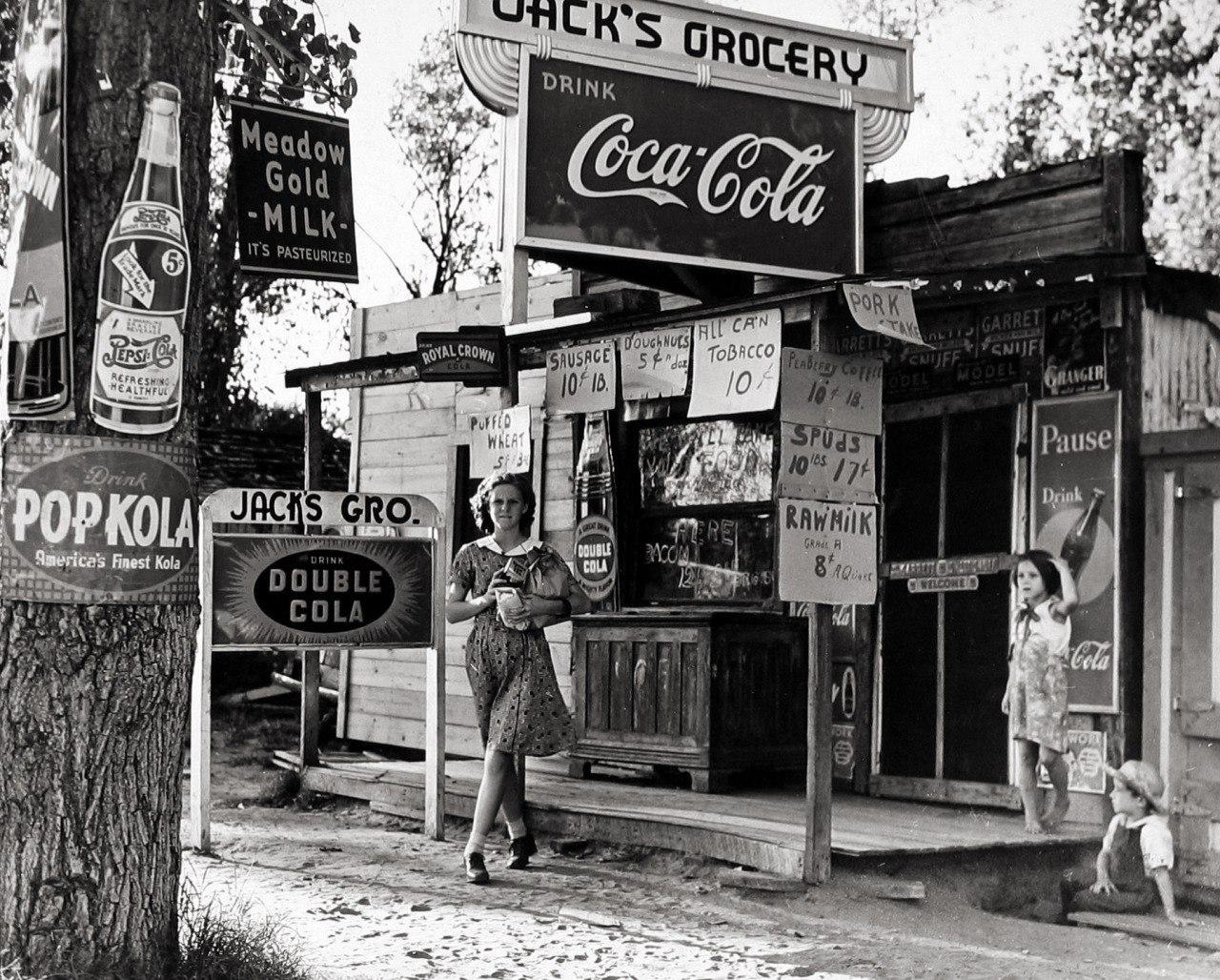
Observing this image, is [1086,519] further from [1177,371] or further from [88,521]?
[88,521]

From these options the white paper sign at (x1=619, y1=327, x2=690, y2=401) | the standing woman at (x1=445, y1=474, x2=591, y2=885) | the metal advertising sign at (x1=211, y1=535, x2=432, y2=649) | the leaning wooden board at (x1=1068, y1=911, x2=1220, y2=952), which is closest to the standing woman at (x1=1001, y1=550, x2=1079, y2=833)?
the leaning wooden board at (x1=1068, y1=911, x2=1220, y2=952)

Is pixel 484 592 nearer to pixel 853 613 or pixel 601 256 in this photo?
pixel 601 256

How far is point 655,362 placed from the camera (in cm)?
862

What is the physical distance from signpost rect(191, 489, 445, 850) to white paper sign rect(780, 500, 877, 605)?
2.57 m

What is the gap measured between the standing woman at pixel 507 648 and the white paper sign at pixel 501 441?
4.42 feet

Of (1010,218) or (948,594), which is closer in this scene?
(1010,218)

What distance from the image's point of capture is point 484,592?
7777mm

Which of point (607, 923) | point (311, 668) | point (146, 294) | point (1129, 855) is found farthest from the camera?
point (311, 668)

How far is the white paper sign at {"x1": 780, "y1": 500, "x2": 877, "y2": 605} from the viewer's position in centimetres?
721

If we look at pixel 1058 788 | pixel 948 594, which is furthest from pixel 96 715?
pixel 948 594

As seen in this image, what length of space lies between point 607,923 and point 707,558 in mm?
3866

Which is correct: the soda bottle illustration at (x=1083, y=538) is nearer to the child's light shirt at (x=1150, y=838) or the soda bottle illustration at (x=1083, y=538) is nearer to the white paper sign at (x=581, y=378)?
the child's light shirt at (x=1150, y=838)

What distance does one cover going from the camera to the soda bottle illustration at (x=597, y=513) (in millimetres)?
10703

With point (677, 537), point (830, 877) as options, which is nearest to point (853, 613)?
point (677, 537)
